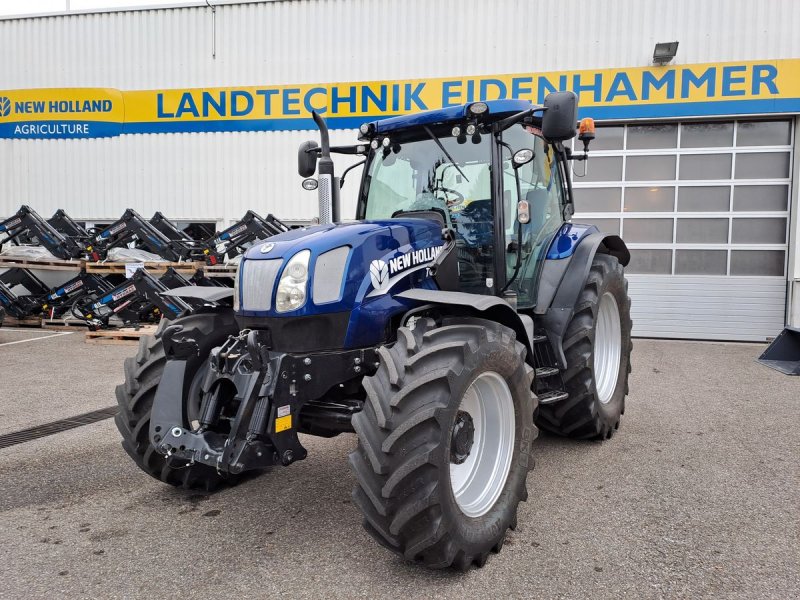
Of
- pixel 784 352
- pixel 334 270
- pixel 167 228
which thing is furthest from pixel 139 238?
pixel 784 352

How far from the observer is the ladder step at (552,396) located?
4028 mm

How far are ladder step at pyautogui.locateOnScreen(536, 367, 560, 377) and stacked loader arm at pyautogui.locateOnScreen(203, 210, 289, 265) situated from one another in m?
7.21

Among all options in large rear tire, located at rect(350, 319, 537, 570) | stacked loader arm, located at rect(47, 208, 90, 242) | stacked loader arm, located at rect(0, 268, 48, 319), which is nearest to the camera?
large rear tire, located at rect(350, 319, 537, 570)

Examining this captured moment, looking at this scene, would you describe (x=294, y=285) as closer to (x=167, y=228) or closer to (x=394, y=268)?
(x=394, y=268)

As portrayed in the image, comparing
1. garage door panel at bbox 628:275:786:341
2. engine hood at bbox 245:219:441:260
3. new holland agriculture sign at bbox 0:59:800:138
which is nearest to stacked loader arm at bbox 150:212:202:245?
new holland agriculture sign at bbox 0:59:800:138

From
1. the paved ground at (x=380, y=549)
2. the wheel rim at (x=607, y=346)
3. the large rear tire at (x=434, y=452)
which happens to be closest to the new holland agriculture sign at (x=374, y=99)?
the wheel rim at (x=607, y=346)

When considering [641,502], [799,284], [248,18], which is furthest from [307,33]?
[641,502]

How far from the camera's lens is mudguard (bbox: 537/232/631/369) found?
4.26 m

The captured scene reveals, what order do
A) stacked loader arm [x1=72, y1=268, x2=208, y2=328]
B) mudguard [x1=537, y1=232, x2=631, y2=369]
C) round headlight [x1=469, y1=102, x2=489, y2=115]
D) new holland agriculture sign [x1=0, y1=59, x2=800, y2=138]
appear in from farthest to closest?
new holland agriculture sign [x1=0, y1=59, x2=800, y2=138] → stacked loader arm [x1=72, y1=268, x2=208, y2=328] → mudguard [x1=537, y1=232, x2=631, y2=369] → round headlight [x1=469, y1=102, x2=489, y2=115]

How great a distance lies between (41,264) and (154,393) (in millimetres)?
9134

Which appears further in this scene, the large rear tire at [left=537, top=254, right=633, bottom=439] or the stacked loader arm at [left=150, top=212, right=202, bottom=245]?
the stacked loader arm at [left=150, top=212, right=202, bottom=245]

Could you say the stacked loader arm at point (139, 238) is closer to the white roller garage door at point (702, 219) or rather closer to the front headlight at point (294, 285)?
the white roller garage door at point (702, 219)

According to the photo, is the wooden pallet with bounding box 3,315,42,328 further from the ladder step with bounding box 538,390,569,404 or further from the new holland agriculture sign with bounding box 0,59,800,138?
the ladder step with bounding box 538,390,569,404

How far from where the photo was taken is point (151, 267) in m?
10.7
